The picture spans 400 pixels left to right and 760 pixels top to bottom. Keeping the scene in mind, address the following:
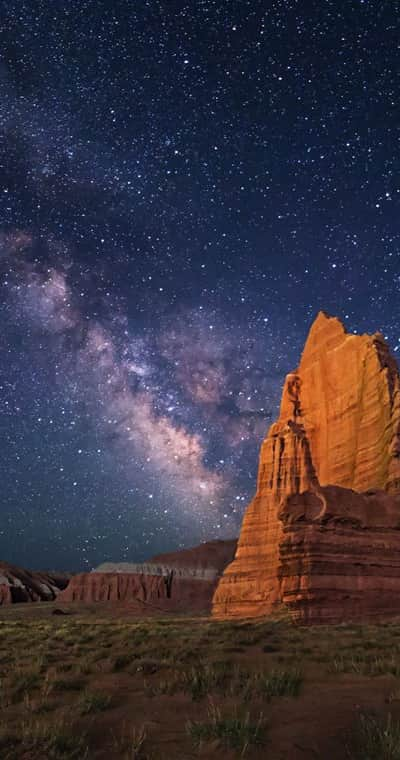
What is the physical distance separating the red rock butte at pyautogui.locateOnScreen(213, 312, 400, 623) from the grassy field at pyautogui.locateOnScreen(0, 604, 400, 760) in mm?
10403

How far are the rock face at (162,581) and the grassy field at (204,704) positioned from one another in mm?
93185

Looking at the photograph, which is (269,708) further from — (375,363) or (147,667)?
(375,363)

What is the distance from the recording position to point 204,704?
25.6 feet

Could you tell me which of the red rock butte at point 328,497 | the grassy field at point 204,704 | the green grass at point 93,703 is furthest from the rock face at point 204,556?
the green grass at point 93,703

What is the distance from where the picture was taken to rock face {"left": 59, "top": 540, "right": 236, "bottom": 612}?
10712 cm

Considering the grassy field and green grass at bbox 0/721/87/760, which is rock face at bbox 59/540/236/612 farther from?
green grass at bbox 0/721/87/760

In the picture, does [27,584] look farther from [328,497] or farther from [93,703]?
[93,703]

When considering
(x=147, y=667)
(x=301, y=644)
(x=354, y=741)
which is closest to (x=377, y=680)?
(x=354, y=741)

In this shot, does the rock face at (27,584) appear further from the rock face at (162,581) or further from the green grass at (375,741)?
the green grass at (375,741)

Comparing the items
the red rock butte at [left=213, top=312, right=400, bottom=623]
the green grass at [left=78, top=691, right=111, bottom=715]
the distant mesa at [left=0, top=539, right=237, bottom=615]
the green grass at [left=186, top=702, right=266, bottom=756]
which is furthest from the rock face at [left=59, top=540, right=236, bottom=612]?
the green grass at [left=186, top=702, right=266, bottom=756]

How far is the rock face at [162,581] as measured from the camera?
4218 inches

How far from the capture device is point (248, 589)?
4328 centimetres

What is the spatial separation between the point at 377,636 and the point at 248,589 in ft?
93.8

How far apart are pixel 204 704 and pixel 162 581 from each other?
379ft
